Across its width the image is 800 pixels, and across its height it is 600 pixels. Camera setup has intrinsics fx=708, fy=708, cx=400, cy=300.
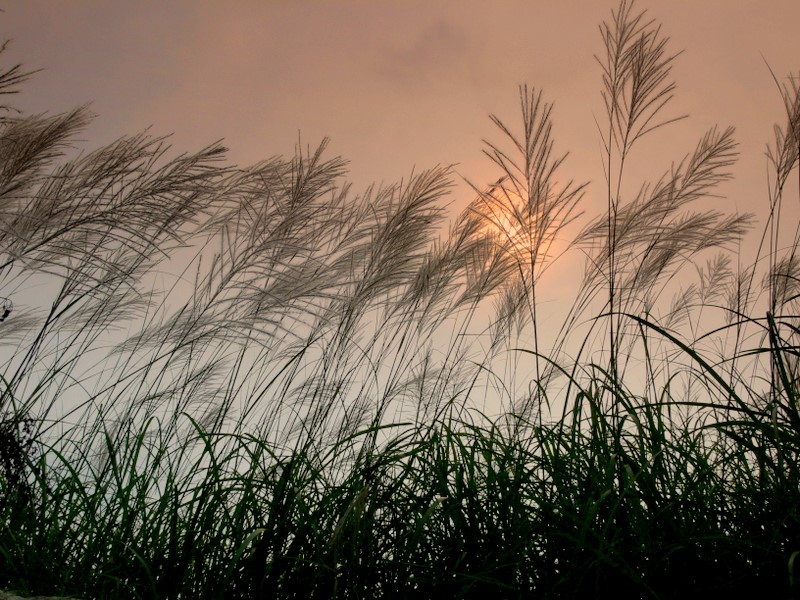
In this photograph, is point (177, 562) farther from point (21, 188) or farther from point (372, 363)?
point (21, 188)

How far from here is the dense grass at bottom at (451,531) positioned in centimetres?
148

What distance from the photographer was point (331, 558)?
1.61 m

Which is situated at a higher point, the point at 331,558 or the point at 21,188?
the point at 21,188

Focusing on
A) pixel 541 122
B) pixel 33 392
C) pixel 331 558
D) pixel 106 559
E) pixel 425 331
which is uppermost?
pixel 541 122

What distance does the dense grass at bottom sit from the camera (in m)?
1.48

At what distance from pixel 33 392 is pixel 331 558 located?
1266 mm

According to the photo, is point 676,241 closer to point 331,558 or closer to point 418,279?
point 418,279

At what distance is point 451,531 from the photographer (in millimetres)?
1702

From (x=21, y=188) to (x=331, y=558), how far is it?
148 centimetres

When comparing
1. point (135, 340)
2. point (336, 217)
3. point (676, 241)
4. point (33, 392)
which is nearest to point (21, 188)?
point (33, 392)

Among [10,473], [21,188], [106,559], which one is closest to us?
[106,559]

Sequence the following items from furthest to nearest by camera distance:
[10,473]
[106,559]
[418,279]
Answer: [418,279]
[10,473]
[106,559]

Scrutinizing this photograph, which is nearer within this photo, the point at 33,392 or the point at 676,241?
the point at 33,392

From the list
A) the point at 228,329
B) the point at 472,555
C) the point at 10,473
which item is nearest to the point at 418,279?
the point at 228,329
